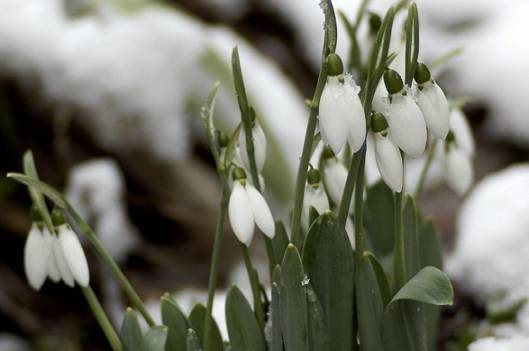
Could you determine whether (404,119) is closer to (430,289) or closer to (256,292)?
(430,289)

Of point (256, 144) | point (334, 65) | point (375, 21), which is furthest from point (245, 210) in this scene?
point (375, 21)

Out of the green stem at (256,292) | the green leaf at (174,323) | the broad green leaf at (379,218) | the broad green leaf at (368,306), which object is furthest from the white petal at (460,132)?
the green leaf at (174,323)

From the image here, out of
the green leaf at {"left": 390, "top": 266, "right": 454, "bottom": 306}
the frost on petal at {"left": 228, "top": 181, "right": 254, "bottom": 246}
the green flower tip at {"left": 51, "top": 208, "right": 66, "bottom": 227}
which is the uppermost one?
the green flower tip at {"left": 51, "top": 208, "right": 66, "bottom": 227}

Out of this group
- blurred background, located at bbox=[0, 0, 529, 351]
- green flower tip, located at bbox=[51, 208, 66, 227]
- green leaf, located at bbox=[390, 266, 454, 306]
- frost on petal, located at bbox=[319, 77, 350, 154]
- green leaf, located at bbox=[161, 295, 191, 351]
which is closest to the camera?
frost on petal, located at bbox=[319, 77, 350, 154]

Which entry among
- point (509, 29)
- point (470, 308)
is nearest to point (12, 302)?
point (470, 308)

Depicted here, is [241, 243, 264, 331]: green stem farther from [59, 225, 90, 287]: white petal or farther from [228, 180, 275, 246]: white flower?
[59, 225, 90, 287]: white petal

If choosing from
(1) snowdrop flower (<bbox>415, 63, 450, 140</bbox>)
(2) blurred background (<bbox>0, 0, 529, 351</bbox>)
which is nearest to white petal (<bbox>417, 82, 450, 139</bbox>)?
(1) snowdrop flower (<bbox>415, 63, 450, 140</bbox>)
